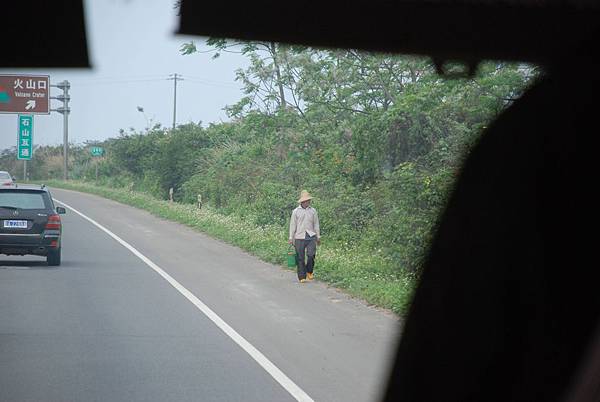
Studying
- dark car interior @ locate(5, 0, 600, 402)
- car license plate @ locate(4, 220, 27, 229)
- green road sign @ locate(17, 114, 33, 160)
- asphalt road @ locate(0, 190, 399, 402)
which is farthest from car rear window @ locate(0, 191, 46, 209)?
green road sign @ locate(17, 114, 33, 160)

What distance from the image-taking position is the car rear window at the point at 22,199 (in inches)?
763

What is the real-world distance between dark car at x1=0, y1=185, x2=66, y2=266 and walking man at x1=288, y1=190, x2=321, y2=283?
16.4 feet

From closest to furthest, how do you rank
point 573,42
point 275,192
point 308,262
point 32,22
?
point 32,22 → point 573,42 → point 308,262 → point 275,192

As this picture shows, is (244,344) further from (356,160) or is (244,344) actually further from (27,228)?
(356,160)

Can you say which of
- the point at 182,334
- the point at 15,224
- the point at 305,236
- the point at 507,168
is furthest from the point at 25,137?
the point at 507,168

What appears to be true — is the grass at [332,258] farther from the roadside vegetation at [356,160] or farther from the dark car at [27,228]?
the dark car at [27,228]

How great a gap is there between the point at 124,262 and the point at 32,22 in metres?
13.8

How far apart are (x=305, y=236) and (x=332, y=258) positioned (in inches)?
88.3

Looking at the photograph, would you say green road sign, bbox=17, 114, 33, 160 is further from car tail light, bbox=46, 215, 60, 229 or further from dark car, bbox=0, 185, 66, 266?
car tail light, bbox=46, 215, 60, 229

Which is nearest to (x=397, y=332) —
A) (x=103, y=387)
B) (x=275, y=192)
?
(x=103, y=387)

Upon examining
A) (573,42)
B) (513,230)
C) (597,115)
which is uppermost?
(573,42)

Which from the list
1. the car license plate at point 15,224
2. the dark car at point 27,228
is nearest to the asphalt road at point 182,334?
the dark car at point 27,228

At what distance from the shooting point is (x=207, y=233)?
93.6ft

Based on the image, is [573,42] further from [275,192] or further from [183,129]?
[183,129]
